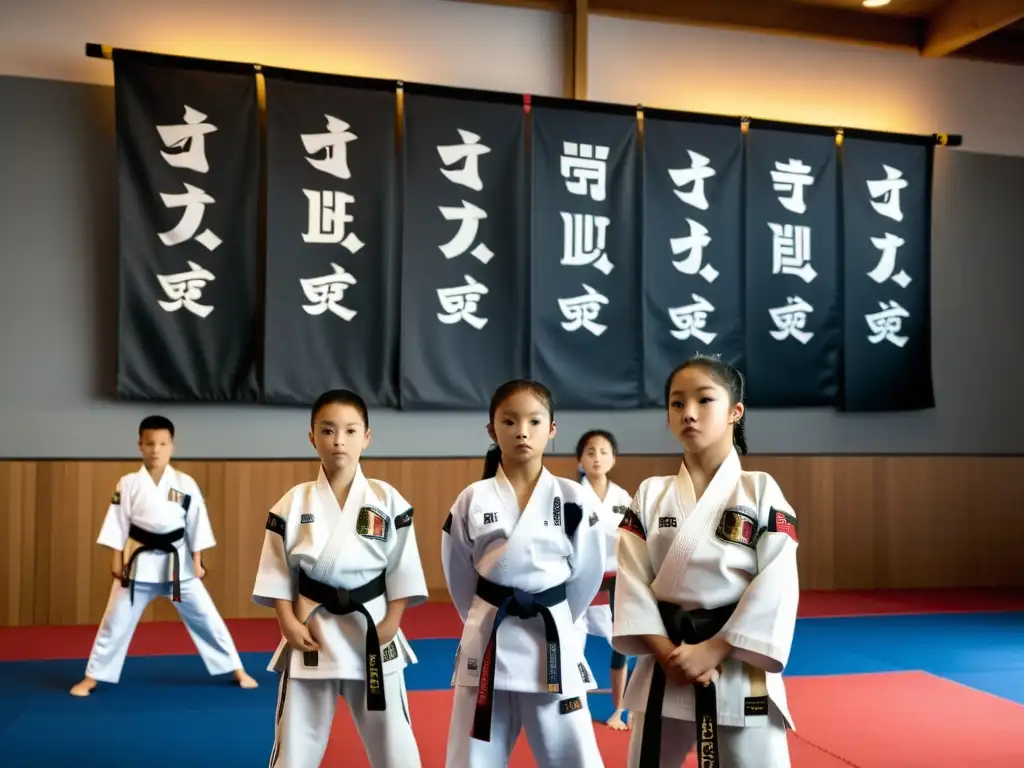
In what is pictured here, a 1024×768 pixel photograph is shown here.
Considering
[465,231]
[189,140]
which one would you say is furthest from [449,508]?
[189,140]

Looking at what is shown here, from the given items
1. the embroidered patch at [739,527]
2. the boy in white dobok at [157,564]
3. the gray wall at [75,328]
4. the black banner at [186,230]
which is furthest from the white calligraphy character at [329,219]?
the embroidered patch at [739,527]

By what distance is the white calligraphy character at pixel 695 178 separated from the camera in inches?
294

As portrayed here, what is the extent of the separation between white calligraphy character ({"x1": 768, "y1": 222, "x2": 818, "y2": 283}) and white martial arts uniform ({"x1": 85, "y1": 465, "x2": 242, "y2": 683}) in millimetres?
5036

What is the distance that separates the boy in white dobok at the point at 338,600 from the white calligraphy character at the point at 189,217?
413cm

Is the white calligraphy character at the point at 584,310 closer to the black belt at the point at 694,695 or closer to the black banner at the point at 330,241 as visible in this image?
the black banner at the point at 330,241

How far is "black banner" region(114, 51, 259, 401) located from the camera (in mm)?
6312

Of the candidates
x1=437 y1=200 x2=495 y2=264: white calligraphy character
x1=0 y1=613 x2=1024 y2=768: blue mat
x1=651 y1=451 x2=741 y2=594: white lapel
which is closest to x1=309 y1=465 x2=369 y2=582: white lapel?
x1=651 y1=451 x2=741 y2=594: white lapel

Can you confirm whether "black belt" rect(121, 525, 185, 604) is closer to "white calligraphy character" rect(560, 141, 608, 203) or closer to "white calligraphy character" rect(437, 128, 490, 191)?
"white calligraphy character" rect(437, 128, 490, 191)

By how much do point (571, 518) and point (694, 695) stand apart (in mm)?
686

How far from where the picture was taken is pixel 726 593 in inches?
83.0

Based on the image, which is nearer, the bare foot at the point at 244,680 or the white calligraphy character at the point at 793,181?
the bare foot at the point at 244,680

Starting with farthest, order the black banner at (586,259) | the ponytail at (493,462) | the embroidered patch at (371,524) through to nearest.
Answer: the black banner at (586,259) → the ponytail at (493,462) → the embroidered patch at (371,524)

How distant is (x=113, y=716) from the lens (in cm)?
407

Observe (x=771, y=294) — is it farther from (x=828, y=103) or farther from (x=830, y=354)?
(x=828, y=103)
